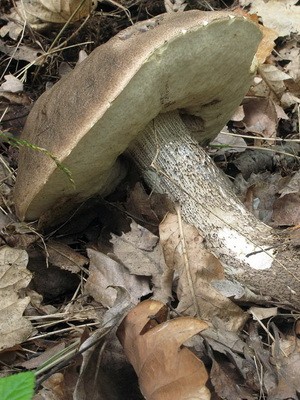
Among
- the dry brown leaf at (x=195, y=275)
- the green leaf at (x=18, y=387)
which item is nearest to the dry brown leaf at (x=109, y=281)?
the dry brown leaf at (x=195, y=275)

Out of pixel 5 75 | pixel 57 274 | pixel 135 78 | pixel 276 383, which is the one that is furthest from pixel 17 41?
pixel 276 383

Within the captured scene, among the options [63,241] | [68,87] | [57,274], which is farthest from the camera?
[63,241]

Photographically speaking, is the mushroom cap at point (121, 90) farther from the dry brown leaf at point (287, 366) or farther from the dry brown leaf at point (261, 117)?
the dry brown leaf at point (261, 117)

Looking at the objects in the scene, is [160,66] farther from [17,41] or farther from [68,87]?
[17,41]

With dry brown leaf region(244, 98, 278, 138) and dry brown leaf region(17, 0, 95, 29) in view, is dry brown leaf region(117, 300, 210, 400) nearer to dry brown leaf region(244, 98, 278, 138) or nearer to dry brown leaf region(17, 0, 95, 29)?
dry brown leaf region(244, 98, 278, 138)

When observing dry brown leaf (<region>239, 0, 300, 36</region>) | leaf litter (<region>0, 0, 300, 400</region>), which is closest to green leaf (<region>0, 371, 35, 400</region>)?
leaf litter (<region>0, 0, 300, 400</region>)

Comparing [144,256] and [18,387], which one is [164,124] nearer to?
[144,256]
